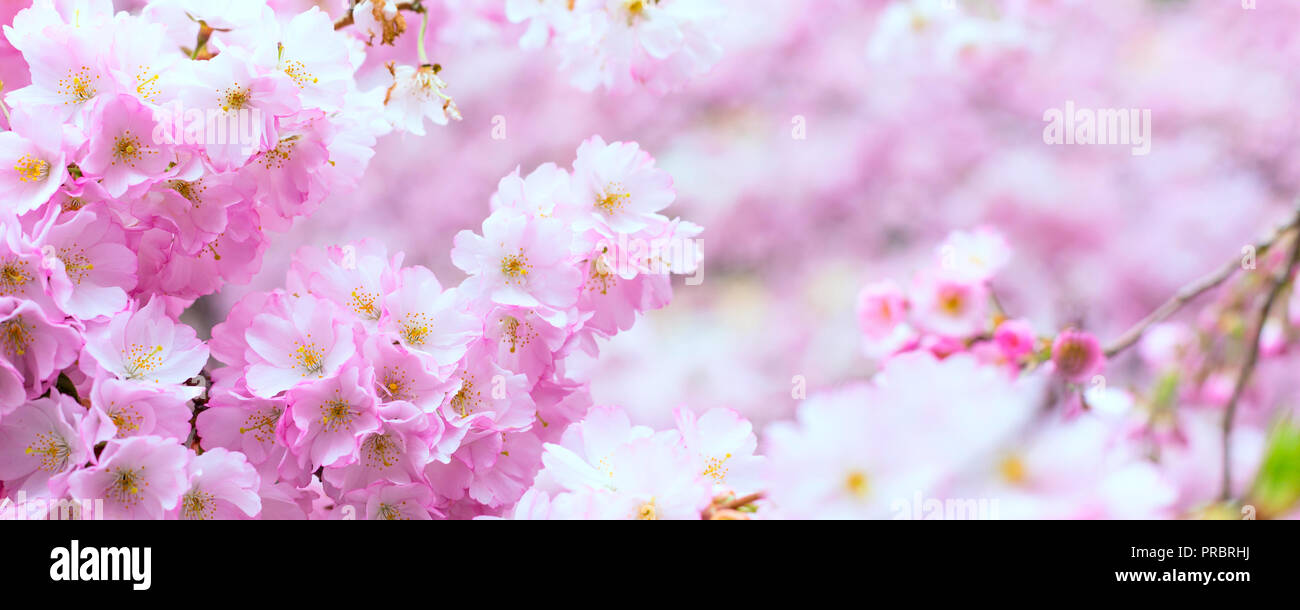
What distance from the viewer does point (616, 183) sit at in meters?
0.48

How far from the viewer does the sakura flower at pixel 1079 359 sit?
2.16 ft

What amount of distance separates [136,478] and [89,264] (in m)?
0.10

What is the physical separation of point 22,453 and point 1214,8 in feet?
3.87

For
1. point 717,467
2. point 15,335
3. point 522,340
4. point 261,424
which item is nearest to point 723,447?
point 717,467

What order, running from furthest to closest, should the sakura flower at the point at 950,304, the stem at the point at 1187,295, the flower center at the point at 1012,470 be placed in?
the sakura flower at the point at 950,304 → the stem at the point at 1187,295 → the flower center at the point at 1012,470

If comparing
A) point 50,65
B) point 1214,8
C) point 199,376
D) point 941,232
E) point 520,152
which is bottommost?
point 199,376

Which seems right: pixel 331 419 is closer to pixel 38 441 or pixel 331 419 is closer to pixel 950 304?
pixel 38 441

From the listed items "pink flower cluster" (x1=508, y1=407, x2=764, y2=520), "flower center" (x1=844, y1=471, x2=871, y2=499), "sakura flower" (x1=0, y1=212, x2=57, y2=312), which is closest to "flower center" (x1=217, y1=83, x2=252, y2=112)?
"sakura flower" (x1=0, y1=212, x2=57, y2=312)

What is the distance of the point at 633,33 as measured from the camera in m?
0.58

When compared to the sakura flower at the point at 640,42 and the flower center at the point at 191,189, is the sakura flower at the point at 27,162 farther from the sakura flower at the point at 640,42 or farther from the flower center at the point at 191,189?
the sakura flower at the point at 640,42

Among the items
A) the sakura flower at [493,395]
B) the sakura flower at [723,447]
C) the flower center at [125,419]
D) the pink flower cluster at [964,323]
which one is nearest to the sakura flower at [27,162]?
the flower center at [125,419]

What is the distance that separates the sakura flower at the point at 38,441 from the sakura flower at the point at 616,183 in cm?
25
